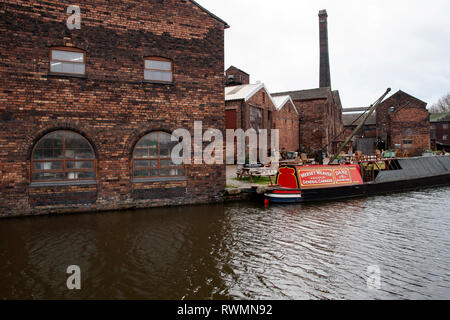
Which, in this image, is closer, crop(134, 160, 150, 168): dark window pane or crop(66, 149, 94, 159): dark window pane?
crop(66, 149, 94, 159): dark window pane

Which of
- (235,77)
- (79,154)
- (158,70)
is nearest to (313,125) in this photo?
(235,77)

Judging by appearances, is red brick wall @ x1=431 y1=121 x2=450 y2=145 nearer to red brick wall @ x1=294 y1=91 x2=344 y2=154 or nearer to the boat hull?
red brick wall @ x1=294 y1=91 x2=344 y2=154

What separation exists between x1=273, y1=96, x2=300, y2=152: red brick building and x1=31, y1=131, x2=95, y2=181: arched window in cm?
1993

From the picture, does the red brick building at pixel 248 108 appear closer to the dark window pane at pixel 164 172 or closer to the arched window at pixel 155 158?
the arched window at pixel 155 158

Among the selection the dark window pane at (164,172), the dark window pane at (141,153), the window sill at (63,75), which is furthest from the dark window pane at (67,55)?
the dark window pane at (164,172)

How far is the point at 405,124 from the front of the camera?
34.1 metres

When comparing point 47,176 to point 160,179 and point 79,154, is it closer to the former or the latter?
point 79,154

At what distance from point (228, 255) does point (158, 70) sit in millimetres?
6842

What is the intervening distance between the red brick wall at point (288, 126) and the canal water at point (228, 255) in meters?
18.8

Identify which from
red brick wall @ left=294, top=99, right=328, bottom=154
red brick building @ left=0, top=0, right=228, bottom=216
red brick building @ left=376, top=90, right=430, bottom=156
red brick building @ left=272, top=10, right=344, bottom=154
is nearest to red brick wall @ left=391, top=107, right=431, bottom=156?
red brick building @ left=376, top=90, right=430, bottom=156

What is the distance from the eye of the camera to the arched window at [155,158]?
987 cm

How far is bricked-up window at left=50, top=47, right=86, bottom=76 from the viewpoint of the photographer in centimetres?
881
